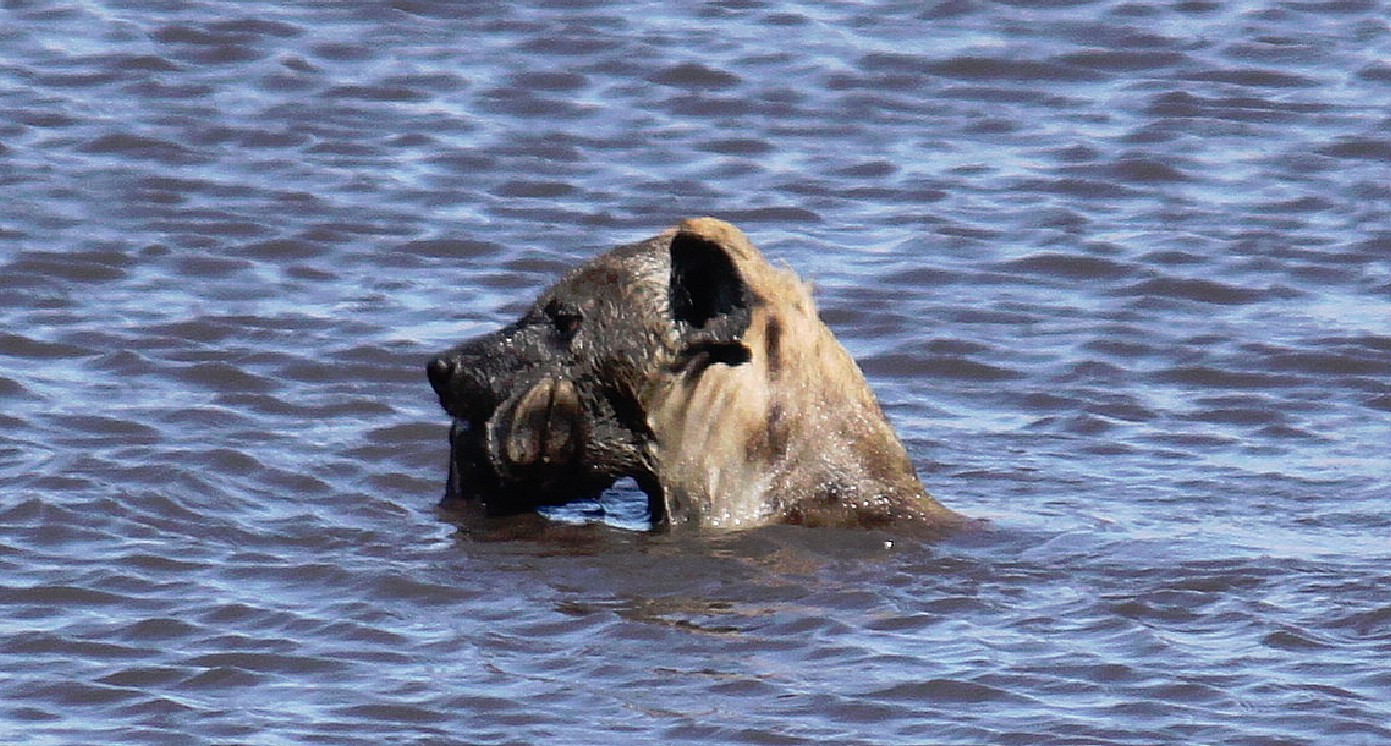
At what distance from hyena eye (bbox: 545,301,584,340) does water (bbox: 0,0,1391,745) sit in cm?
62

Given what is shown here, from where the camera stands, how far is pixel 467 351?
8.04 metres

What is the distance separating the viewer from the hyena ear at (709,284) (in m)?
7.50

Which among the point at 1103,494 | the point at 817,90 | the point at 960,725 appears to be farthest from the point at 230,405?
the point at 817,90

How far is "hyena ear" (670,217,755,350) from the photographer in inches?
295

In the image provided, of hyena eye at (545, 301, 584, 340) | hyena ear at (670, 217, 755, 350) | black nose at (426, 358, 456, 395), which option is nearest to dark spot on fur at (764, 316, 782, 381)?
hyena ear at (670, 217, 755, 350)

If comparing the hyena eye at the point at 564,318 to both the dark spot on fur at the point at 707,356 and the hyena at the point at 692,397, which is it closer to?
the hyena at the point at 692,397

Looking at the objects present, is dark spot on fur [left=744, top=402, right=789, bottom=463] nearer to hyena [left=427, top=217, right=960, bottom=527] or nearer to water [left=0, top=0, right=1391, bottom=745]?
hyena [left=427, top=217, right=960, bottom=527]

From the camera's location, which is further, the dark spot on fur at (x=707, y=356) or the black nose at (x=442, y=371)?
the black nose at (x=442, y=371)

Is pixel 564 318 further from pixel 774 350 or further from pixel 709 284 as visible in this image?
pixel 774 350

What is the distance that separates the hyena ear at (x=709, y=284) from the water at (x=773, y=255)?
623 mm

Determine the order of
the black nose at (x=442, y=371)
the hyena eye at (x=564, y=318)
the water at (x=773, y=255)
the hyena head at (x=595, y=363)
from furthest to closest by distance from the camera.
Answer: the black nose at (x=442, y=371)
the hyena eye at (x=564, y=318)
the hyena head at (x=595, y=363)
the water at (x=773, y=255)

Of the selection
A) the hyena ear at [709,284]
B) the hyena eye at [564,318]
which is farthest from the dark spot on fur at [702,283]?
the hyena eye at [564,318]

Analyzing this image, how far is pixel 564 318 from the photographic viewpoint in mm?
7871

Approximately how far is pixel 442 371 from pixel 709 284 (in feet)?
3.04
